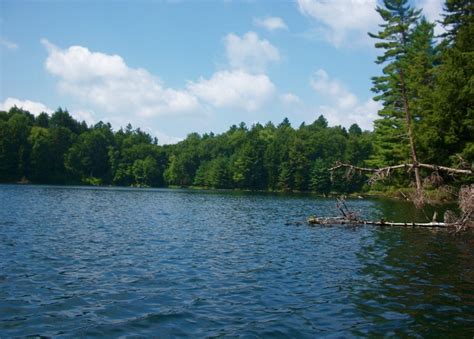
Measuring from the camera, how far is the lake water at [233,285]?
33.1ft

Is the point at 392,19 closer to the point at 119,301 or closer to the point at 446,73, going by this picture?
the point at 446,73

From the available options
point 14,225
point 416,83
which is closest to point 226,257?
point 14,225

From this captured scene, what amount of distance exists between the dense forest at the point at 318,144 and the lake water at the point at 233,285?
1462cm

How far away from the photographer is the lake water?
1010 cm

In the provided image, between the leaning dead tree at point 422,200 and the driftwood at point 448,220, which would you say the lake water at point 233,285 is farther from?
the leaning dead tree at point 422,200

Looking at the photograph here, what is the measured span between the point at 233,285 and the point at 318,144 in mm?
147051

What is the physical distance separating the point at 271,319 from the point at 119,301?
4536mm

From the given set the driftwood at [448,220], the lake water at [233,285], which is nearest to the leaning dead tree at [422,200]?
the driftwood at [448,220]

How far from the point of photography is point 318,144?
15700 cm

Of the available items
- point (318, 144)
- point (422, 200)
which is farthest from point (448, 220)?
point (318, 144)

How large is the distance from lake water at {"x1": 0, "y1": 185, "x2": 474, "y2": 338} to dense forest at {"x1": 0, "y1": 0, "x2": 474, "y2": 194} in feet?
48.0

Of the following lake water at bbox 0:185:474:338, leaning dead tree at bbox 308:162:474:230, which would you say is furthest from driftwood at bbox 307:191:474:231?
lake water at bbox 0:185:474:338

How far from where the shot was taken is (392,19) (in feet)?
223

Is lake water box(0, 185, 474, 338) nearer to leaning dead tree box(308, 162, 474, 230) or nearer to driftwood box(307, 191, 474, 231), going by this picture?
driftwood box(307, 191, 474, 231)
